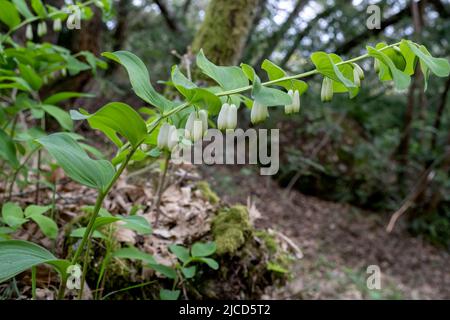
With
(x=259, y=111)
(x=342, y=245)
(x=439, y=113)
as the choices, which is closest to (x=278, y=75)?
(x=259, y=111)

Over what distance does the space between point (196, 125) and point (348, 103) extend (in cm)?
485

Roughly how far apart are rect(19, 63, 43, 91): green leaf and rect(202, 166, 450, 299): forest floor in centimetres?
214

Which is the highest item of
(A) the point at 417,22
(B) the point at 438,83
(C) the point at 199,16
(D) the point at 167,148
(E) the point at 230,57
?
(C) the point at 199,16

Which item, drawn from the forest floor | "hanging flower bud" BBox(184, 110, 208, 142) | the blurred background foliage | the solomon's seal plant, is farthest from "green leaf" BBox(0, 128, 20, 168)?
the blurred background foliage

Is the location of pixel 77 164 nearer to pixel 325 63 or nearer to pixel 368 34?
pixel 325 63

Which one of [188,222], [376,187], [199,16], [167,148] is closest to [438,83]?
[376,187]

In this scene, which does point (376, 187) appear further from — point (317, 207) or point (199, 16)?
point (199, 16)

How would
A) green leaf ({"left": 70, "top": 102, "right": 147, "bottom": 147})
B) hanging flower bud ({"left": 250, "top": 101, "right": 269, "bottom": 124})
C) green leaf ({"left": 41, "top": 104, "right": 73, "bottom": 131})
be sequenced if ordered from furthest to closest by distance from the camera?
green leaf ({"left": 41, "top": 104, "right": 73, "bottom": 131}) < hanging flower bud ({"left": 250, "top": 101, "right": 269, "bottom": 124}) < green leaf ({"left": 70, "top": 102, "right": 147, "bottom": 147})

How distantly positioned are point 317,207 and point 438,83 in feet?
8.81

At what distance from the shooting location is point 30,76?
1485 millimetres

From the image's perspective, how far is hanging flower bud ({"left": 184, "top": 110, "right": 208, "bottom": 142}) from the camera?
2.98ft

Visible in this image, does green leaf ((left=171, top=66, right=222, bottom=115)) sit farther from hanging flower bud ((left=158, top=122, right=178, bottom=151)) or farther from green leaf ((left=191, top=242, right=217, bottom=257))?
green leaf ((left=191, top=242, right=217, bottom=257))

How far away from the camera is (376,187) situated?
19.8 feet

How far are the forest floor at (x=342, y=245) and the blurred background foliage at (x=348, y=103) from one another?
1.08 ft
